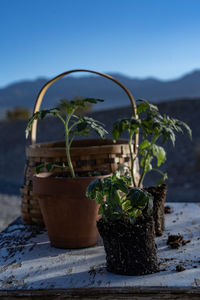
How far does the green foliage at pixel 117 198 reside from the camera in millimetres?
1121

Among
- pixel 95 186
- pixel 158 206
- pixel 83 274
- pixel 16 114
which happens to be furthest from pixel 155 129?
pixel 16 114

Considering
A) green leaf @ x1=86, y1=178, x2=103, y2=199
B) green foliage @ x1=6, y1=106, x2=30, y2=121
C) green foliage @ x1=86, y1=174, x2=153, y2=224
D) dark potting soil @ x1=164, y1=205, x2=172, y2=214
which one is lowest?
green foliage @ x1=6, y1=106, x2=30, y2=121

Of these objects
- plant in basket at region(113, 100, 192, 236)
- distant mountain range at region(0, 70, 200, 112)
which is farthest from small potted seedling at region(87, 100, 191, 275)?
distant mountain range at region(0, 70, 200, 112)

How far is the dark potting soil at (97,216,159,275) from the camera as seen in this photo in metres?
1.15

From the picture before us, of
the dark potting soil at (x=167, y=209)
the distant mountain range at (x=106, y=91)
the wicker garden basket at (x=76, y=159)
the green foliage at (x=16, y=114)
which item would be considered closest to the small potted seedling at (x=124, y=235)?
the wicker garden basket at (x=76, y=159)

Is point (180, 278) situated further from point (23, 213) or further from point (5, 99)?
point (5, 99)

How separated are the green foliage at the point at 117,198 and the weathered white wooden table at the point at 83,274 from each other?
0.19 m

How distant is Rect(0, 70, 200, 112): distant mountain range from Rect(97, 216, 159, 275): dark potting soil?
61499 millimetres

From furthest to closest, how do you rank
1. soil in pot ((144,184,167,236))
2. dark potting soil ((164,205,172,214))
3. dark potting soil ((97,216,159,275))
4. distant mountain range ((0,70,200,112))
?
distant mountain range ((0,70,200,112)) → dark potting soil ((164,205,172,214)) → soil in pot ((144,184,167,236)) → dark potting soil ((97,216,159,275))

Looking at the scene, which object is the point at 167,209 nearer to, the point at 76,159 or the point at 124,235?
the point at 76,159

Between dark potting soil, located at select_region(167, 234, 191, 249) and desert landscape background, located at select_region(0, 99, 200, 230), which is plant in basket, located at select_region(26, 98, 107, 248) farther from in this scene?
desert landscape background, located at select_region(0, 99, 200, 230)

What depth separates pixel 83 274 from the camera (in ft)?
3.86

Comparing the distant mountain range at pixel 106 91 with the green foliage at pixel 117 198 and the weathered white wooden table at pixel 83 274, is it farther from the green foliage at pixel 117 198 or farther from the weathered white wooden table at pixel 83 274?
the green foliage at pixel 117 198

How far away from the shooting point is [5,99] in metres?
77.9
